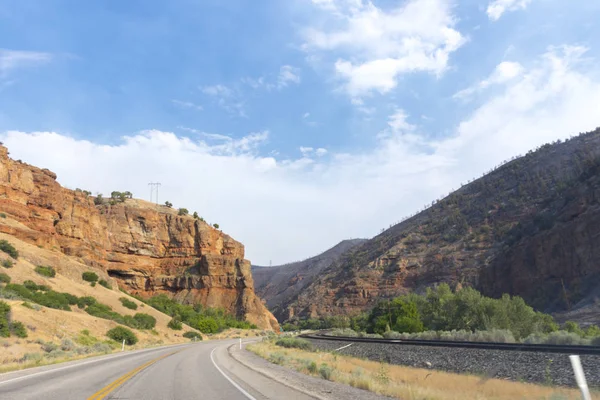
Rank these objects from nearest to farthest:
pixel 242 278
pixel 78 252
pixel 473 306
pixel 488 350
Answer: pixel 488 350, pixel 473 306, pixel 78 252, pixel 242 278

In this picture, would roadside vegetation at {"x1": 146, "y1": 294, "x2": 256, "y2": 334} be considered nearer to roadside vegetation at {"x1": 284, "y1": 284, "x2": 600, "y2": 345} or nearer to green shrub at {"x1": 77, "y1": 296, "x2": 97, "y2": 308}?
green shrub at {"x1": 77, "y1": 296, "x2": 97, "y2": 308}

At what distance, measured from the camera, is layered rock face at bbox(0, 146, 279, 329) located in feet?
237

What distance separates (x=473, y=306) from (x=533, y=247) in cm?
3089

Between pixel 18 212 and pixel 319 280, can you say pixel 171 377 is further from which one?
pixel 319 280

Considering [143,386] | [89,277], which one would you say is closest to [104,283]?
[89,277]

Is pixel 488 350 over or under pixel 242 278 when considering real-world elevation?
under

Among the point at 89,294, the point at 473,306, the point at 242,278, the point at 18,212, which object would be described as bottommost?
the point at 473,306

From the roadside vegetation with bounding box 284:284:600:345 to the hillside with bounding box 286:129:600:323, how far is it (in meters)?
8.74

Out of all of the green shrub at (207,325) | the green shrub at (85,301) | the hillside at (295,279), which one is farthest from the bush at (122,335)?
the hillside at (295,279)

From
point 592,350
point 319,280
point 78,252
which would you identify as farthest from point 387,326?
point 319,280

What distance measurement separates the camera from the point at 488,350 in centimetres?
1898

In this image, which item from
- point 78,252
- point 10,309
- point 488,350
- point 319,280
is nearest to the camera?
point 488,350

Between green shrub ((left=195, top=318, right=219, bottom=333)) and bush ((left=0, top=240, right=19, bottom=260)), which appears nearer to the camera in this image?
bush ((left=0, top=240, right=19, bottom=260))

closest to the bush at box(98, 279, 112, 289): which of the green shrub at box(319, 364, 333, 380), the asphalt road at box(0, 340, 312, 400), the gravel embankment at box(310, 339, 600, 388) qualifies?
the gravel embankment at box(310, 339, 600, 388)
